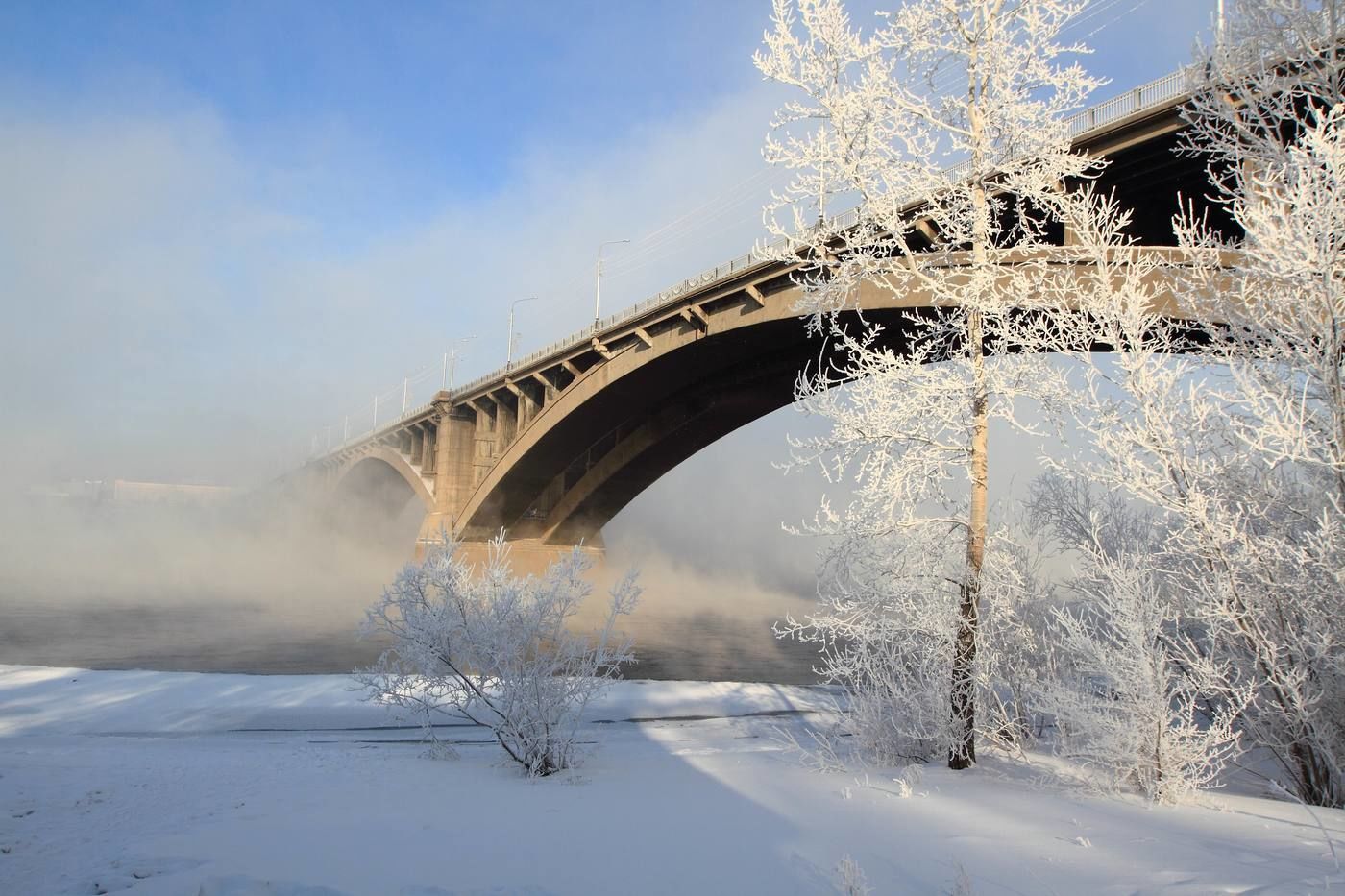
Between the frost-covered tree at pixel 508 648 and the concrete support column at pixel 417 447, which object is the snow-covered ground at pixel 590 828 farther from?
the concrete support column at pixel 417 447

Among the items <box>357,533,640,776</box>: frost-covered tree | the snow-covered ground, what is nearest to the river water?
<box>357,533,640,776</box>: frost-covered tree

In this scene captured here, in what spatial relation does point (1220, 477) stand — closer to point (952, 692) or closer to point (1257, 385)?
point (1257, 385)

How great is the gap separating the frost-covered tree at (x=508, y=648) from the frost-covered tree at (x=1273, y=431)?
206 inches

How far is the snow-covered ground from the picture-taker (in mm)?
4758

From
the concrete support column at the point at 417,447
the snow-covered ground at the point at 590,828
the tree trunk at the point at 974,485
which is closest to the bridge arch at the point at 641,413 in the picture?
the tree trunk at the point at 974,485

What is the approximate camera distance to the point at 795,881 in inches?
188

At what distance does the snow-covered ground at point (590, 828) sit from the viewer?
4.76 meters

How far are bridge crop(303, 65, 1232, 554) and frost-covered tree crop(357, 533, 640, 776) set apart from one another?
9423mm

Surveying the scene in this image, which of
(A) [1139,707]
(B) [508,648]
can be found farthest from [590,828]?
(A) [1139,707]

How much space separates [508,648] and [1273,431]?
6.75m

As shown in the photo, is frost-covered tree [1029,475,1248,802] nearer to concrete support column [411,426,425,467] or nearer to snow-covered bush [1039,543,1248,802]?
snow-covered bush [1039,543,1248,802]

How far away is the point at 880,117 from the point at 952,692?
18.9 ft

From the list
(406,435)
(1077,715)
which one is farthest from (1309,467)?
(406,435)

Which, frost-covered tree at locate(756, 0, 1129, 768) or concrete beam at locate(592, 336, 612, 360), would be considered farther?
concrete beam at locate(592, 336, 612, 360)
